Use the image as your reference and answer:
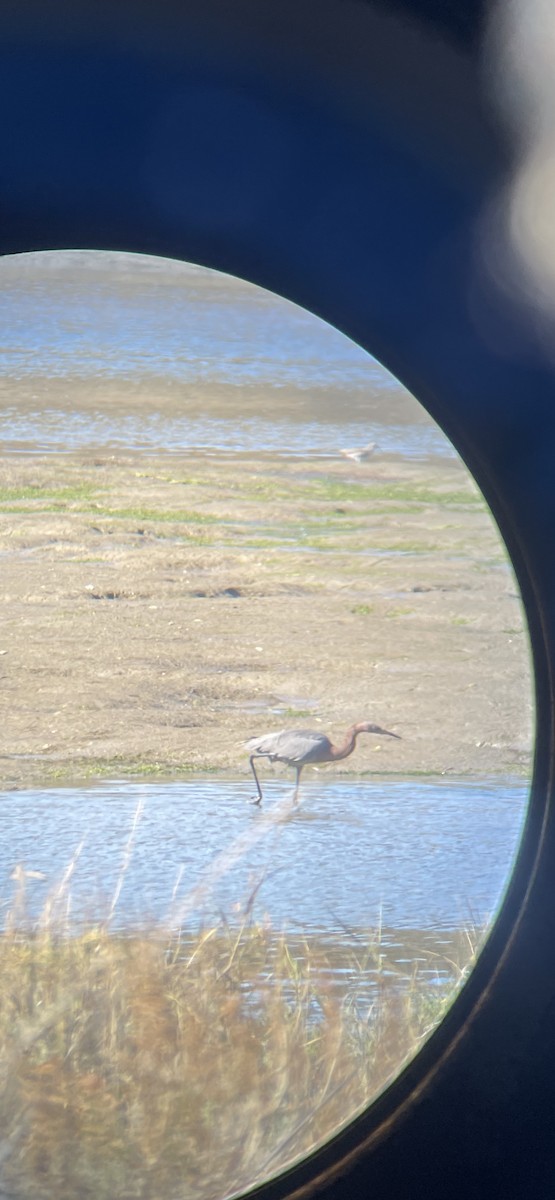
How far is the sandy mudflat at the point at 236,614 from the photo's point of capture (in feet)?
4.92

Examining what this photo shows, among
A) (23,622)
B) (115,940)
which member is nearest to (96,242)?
(115,940)

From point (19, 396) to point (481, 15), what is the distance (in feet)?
2.58

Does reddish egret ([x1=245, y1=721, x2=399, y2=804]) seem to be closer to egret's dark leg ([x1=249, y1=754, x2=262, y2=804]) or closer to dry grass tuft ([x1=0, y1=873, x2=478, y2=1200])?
egret's dark leg ([x1=249, y1=754, x2=262, y2=804])

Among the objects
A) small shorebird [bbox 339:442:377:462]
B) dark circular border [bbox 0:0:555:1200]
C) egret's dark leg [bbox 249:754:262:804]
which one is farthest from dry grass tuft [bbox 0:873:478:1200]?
small shorebird [bbox 339:442:377:462]

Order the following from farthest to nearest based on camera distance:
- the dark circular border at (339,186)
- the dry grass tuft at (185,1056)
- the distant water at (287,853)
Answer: the distant water at (287,853) → the dry grass tuft at (185,1056) → the dark circular border at (339,186)

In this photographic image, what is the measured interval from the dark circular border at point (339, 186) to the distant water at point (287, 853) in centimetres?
42

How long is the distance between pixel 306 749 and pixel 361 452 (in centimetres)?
42

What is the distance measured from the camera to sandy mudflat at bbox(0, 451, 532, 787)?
1500 mm

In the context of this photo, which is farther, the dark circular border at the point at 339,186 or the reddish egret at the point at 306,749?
the reddish egret at the point at 306,749

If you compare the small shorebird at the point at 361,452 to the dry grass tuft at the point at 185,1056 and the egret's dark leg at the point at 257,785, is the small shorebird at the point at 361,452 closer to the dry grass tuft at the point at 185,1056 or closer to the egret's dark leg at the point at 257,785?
the egret's dark leg at the point at 257,785

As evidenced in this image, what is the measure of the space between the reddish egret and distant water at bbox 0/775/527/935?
0.04m

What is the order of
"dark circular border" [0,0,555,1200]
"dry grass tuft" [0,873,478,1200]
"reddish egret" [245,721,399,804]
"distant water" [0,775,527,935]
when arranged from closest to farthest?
"dark circular border" [0,0,555,1200], "dry grass tuft" [0,873,478,1200], "distant water" [0,775,527,935], "reddish egret" [245,721,399,804]

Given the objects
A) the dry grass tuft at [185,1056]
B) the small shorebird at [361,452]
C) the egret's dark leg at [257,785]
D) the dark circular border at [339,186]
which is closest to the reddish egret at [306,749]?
the egret's dark leg at [257,785]

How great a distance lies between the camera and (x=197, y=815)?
146 cm
